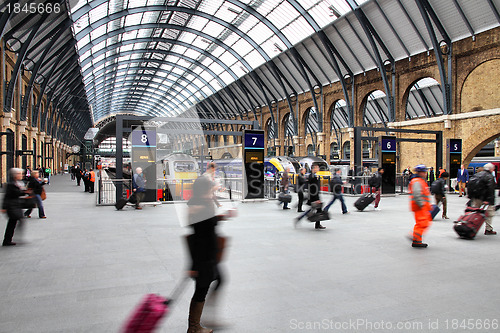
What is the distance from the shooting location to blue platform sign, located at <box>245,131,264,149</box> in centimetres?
1509

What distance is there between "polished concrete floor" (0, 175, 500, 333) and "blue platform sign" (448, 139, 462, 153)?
44.2 feet

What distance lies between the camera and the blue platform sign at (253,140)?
49.5ft

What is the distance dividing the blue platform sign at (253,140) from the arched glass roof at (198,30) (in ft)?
48.5

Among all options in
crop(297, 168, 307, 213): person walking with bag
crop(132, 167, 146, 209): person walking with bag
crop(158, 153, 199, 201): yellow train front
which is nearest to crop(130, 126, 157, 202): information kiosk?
crop(132, 167, 146, 209): person walking with bag

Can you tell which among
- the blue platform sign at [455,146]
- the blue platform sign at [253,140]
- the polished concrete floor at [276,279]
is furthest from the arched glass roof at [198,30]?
the polished concrete floor at [276,279]

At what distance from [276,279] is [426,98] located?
142ft

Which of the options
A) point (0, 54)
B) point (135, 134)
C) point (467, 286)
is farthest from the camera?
point (0, 54)

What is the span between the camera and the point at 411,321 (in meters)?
3.59

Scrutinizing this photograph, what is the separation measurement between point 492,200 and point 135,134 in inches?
433

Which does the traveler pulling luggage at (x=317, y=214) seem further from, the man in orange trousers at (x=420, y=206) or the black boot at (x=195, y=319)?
A: the black boot at (x=195, y=319)

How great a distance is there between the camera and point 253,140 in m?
15.2

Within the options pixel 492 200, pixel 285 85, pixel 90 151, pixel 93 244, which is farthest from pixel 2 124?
pixel 285 85

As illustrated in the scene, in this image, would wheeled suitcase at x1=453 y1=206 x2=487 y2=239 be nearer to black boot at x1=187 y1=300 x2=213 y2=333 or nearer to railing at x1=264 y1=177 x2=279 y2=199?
black boot at x1=187 y1=300 x2=213 y2=333

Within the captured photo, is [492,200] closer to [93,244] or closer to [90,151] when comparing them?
[93,244]
